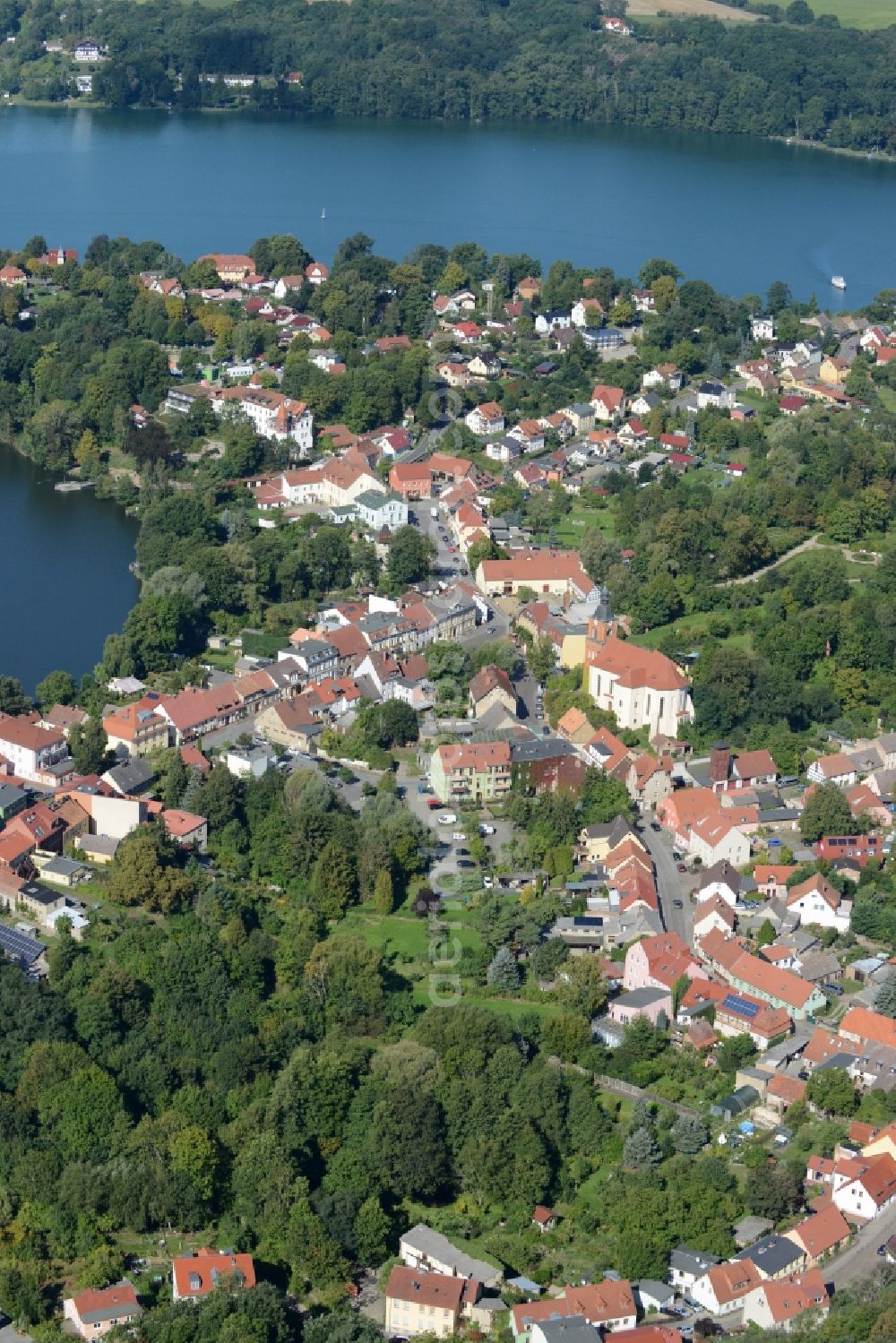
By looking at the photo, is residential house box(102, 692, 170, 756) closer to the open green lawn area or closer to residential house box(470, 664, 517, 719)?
residential house box(470, 664, 517, 719)

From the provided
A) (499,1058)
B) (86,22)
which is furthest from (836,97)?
(499,1058)

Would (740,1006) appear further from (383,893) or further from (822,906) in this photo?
(383,893)

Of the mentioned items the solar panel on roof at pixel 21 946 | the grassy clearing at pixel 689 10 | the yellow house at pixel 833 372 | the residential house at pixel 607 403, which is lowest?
the solar panel on roof at pixel 21 946

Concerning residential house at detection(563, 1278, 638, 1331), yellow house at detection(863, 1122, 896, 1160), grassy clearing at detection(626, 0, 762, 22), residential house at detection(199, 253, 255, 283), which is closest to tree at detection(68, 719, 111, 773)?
residential house at detection(563, 1278, 638, 1331)

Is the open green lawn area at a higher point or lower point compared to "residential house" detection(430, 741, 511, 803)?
higher

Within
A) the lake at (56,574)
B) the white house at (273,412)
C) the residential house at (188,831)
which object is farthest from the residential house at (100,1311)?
the white house at (273,412)

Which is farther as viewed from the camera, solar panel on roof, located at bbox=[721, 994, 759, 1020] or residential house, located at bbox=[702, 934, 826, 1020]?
residential house, located at bbox=[702, 934, 826, 1020]

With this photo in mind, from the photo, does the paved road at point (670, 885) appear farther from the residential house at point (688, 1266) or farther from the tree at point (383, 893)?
the residential house at point (688, 1266)
